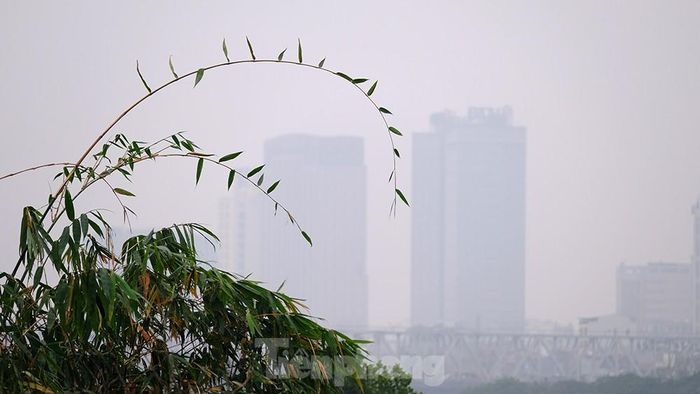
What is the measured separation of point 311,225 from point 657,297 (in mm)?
1777

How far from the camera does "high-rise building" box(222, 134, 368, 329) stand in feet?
15.5

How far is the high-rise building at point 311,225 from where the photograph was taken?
4.73 meters

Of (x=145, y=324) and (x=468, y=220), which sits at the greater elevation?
(x=468, y=220)

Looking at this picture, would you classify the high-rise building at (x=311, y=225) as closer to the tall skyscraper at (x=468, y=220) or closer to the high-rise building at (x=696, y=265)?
the tall skyscraper at (x=468, y=220)

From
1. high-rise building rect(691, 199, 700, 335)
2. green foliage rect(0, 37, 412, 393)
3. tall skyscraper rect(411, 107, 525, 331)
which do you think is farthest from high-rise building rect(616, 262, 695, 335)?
green foliage rect(0, 37, 412, 393)

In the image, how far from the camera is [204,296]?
1.94m

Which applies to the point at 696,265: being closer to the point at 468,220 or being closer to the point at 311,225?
the point at 468,220

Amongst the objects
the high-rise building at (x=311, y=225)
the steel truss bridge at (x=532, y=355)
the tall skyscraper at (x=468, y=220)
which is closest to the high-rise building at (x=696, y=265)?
the steel truss bridge at (x=532, y=355)

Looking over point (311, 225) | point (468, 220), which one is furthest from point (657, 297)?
point (311, 225)

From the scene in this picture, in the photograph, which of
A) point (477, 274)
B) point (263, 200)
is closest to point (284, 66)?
point (263, 200)

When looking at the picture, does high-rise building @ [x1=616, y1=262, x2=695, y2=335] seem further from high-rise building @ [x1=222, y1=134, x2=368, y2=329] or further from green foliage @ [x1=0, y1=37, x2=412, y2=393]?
green foliage @ [x1=0, y1=37, x2=412, y2=393]

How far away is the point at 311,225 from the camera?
4801 millimetres

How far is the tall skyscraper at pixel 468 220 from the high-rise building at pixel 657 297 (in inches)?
20.5

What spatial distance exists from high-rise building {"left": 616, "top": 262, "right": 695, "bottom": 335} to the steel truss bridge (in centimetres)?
9
